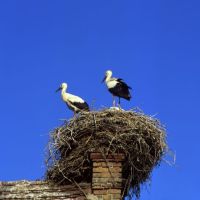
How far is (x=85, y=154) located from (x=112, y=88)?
4.06 m

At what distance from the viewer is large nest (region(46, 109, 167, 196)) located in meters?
8.33

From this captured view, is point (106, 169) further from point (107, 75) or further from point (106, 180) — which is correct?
point (107, 75)

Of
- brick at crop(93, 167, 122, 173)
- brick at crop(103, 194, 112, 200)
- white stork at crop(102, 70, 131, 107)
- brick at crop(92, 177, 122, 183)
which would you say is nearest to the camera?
brick at crop(103, 194, 112, 200)

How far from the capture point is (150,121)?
9.31m

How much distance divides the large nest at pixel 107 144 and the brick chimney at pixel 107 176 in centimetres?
11

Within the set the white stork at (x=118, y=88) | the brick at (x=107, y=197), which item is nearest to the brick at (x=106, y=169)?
the brick at (x=107, y=197)

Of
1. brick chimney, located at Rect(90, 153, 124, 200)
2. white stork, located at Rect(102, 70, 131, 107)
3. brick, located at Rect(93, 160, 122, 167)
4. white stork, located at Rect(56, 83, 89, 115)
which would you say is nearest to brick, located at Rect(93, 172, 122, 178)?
brick chimney, located at Rect(90, 153, 124, 200)

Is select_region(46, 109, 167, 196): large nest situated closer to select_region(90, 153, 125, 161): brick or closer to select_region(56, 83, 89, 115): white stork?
select_region(90, 153, 125, 161): brick

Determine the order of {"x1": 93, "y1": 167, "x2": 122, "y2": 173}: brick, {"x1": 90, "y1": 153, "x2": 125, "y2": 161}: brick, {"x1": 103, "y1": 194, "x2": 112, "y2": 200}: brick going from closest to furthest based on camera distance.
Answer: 1. {"x1": 103, "y1": 194, "x2": 112, "y2": 200}: brick
2. {"x1": 93, "y1": 167, "x2": 122, "y2": 173}: brick
3. {"x1": 90, "y1": 153, "x2": 125, "y2": 161}: brick

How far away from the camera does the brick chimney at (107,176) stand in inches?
303

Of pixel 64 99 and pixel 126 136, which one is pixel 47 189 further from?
pixel 64 99

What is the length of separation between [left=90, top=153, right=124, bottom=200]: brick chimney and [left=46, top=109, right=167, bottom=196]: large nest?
11cm

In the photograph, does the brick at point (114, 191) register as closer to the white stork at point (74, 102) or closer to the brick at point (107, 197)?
the brick at point (107, 197)

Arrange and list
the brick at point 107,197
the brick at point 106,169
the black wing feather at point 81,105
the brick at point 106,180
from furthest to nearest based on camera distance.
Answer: the black wing feather at point 81,105 < the brick at point 106,169 < the brick at point 106,180 < the brick at point 107,197
